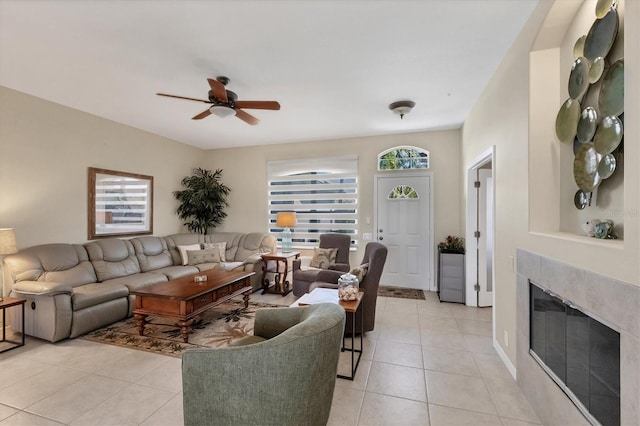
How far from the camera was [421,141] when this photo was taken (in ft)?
16.1

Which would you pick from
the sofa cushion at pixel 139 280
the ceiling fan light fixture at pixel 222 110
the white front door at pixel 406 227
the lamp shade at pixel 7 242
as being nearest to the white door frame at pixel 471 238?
the white front door at pixel 406 227

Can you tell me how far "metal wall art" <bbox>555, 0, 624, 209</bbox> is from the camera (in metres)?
1.40

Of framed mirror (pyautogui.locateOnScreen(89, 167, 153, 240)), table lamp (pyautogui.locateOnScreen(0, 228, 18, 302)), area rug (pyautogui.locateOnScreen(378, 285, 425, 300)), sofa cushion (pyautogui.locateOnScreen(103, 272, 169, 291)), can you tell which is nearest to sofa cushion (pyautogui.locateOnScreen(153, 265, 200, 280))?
sofa cushion (pyautogui.locateOnScreen(103, 272, 169, 291))

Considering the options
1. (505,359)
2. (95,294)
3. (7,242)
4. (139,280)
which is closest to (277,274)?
(139,280)

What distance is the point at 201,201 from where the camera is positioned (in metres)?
5.53

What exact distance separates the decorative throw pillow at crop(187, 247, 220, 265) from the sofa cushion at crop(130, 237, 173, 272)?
1.16ft

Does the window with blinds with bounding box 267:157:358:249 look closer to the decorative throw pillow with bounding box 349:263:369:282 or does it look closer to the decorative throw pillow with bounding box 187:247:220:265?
the decorative throw pillow with bounding box 187:247:220:265

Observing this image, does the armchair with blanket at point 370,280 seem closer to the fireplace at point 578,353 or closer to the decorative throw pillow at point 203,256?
the fireplace at point 578,353

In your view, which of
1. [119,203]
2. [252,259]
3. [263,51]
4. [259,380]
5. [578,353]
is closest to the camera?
[259,380]

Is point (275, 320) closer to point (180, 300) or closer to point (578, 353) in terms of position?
point (180, 300)

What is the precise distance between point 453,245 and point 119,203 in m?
5.42

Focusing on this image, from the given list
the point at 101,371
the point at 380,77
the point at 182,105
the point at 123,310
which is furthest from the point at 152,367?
the point at 380,77

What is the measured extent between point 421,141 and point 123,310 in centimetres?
516

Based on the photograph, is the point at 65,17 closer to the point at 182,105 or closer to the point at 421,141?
the point at 182,105
